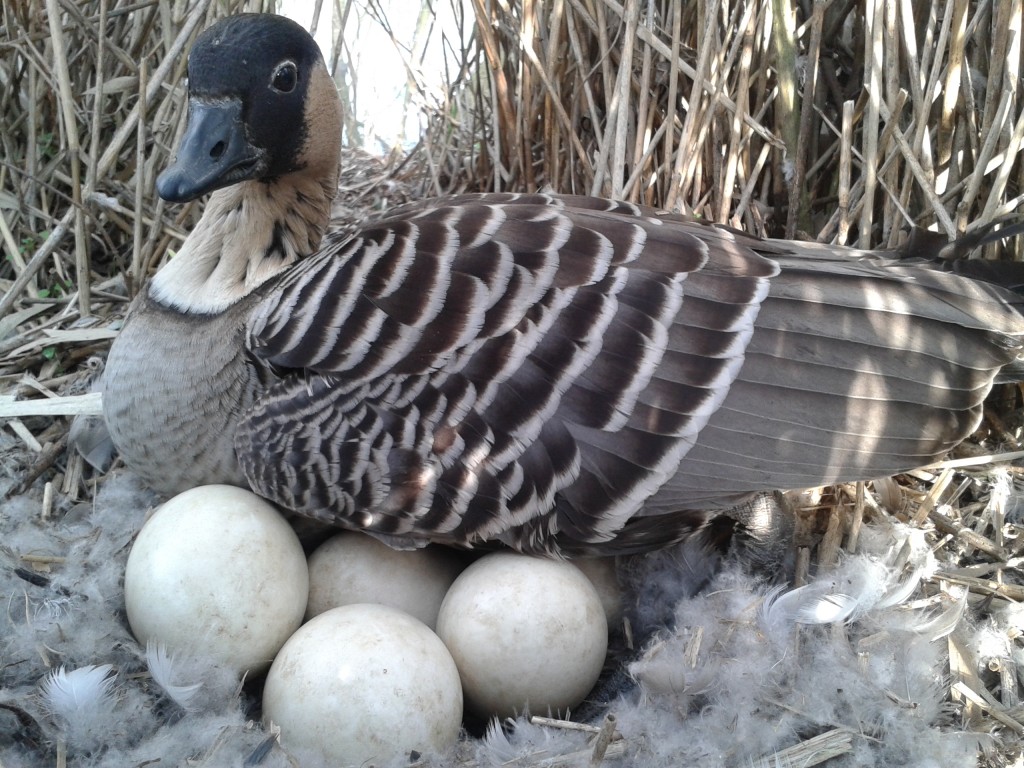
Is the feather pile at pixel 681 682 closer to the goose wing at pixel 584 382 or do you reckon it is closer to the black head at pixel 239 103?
the goose wing at pixel 584 382

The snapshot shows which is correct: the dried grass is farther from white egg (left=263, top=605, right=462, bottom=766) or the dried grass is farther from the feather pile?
white egg (left=263, top=605, right=462, bottom=766)

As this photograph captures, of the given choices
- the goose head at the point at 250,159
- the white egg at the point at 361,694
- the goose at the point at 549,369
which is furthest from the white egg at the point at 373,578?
the goose head at the point at 250,159

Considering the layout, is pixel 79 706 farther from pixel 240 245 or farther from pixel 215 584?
pixel 240 245

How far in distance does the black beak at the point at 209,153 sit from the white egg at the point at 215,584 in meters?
0.63

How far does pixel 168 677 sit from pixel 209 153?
1.04m

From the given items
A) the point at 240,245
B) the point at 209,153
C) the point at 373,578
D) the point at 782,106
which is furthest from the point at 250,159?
the point at 782,106

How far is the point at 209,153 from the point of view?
76.4 inches

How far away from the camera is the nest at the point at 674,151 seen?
7.27 feet

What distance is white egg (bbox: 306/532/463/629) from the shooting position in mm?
1938

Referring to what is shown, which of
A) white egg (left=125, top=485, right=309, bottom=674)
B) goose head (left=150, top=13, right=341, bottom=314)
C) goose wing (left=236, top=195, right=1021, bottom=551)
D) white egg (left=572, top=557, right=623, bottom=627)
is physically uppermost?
goose head (left=150, top=13, right=341, bottom=314)

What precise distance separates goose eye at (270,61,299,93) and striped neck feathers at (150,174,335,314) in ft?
0.77

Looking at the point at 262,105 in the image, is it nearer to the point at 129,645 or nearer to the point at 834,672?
the point at 129,645

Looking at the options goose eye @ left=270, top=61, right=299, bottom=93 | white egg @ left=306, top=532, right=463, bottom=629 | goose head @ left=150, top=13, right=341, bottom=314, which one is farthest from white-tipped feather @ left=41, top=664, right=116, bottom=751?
goose eye @ left=270, top=61, right=299, bottom=93

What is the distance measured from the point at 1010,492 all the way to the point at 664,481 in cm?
96
